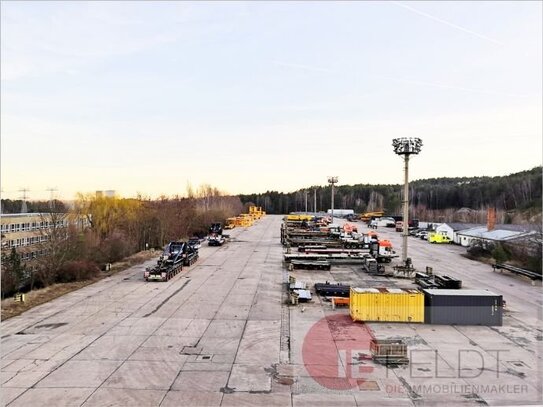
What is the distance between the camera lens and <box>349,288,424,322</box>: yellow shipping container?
22141mm

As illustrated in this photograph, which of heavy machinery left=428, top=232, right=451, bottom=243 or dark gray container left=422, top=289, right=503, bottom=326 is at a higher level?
heavy machinery left=428, top=232, right=451, bottom=243

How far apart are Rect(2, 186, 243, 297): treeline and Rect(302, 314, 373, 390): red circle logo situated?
22.6 metres

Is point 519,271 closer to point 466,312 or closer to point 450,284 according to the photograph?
point 450,284

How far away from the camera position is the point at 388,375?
15477 mm

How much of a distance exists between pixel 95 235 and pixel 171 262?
887 inches

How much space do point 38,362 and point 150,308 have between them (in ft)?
27.5

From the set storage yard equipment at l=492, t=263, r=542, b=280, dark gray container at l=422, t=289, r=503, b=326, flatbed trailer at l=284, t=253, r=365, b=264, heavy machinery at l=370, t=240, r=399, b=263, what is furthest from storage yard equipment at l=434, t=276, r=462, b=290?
flatbed trailer at l=284, t=253, r=365, b=264

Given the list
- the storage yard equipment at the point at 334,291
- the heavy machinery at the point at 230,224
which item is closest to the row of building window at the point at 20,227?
the storage yard equipment at the point at 334,291

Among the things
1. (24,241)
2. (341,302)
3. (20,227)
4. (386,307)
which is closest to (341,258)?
(341,302)

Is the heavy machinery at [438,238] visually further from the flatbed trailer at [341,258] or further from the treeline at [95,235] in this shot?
the treeline at [95,235]

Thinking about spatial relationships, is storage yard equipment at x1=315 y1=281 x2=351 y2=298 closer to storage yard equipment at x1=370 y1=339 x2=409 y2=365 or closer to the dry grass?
storage yard equipment at x1=370 y1=339 x2=409 y2=365

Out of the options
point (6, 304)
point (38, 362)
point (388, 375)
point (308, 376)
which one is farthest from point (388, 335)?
point (6, 304)

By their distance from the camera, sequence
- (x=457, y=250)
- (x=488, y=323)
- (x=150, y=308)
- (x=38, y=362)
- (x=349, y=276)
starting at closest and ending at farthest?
(x=38, y=362), (x=488, y=323), (x=150, y=308), (x=349, y=276), (x=457, y=250)

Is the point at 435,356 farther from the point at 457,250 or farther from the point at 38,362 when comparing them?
the point at 457,250
